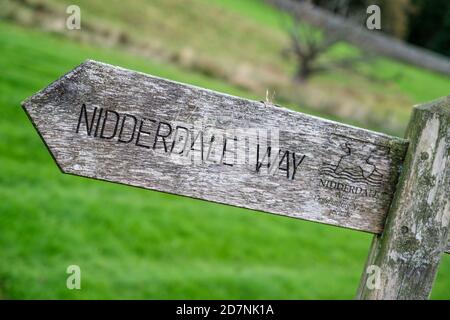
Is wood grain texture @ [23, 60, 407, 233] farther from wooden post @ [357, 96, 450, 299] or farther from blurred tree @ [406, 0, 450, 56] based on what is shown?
blurred tree @ [406, 0, 450, 56]

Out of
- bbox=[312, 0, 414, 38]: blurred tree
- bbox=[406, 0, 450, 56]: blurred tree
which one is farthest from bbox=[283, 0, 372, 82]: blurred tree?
bbox=[406, 0, 450, 56]: blurred tree

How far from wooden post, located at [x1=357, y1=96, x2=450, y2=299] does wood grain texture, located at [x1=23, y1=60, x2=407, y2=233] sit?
0.07 metres

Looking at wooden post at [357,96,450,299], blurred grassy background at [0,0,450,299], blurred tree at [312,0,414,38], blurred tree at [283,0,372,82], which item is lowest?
blurred grassy background at [0,0,450,299]

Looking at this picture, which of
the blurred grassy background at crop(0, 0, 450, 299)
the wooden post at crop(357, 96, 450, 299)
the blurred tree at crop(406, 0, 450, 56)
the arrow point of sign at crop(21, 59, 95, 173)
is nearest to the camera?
the arrow point of sign at crop(21, 59, 95, 173)

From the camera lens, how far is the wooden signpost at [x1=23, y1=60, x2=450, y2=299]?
188 centimetres

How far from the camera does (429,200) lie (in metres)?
2.06

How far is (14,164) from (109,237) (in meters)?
1.92

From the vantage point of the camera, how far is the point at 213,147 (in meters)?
1.99

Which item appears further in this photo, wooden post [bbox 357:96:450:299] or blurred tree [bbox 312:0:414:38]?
blurred tree [bbox 312:0:414:38]

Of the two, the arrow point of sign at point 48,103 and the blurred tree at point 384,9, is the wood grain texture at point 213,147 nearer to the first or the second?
the arrow point of sign at point 48,103

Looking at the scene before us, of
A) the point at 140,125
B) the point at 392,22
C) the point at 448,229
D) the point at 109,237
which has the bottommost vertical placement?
the point at 109,237

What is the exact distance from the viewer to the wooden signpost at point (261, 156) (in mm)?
1881
